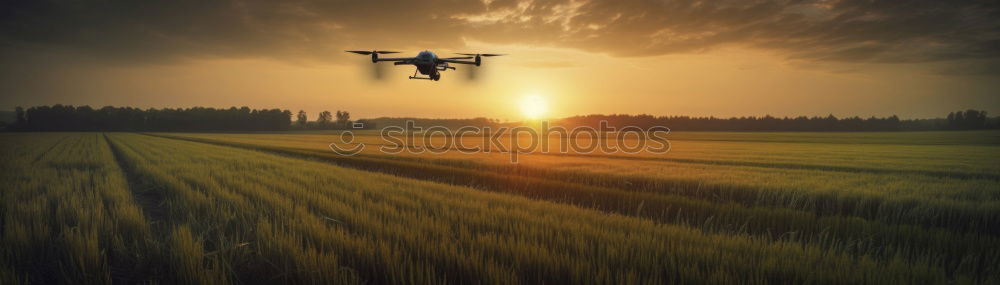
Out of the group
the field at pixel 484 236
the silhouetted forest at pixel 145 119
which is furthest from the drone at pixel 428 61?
the silhouetted forest at pixel 145 119

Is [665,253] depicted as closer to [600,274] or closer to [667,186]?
[600,274]

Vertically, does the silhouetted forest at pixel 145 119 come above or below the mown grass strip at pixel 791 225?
above

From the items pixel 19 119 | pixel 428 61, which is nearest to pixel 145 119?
pixel 19 119

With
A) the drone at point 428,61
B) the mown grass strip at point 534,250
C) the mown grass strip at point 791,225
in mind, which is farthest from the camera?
the drone at point 428,61

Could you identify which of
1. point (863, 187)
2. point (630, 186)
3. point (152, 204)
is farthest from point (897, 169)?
point (152, 204)

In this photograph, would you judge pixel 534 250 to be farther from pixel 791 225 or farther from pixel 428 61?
pixel 428 61

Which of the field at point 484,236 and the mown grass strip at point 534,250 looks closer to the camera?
the mown grass strip at point 534,250

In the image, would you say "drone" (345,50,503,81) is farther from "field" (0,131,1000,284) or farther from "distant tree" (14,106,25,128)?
"distant tree" (14,106,25,128)

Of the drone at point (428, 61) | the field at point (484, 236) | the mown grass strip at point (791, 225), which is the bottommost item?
the mown grass strip at point (791, 225)

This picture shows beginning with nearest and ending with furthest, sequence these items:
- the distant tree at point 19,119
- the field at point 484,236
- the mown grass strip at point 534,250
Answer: the mown grass strip at point 534,250, the field at point 484,236, the distant tree at point 19,119

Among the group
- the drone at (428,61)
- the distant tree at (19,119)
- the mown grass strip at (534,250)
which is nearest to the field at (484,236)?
the mown grass strip at (534,250)

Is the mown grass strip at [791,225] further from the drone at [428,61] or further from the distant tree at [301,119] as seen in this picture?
the distant tree at [301,119]

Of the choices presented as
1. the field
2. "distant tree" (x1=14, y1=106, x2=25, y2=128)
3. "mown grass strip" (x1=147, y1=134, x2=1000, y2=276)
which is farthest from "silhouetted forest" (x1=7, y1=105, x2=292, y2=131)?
"mown grass strip" (x1=147, y1=134, x2=1000, y2=276)
